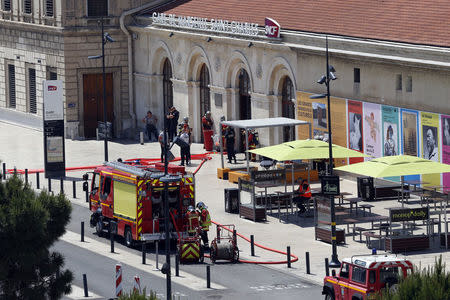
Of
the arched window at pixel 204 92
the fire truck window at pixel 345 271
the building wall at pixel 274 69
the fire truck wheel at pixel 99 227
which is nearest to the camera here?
the fire truck window at pixel 345 271

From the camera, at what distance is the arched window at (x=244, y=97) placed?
203 ft

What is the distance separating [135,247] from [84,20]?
27505mm

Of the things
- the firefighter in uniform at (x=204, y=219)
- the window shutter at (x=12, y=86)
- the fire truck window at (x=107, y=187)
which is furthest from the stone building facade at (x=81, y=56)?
the firefighter in uniform at (x=204, y=219)

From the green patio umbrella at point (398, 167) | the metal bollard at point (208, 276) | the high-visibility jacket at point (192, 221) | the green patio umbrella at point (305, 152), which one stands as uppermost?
the green patio umbrella at point (398, 167)

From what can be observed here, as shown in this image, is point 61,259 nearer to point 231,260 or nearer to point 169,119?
point 231,260

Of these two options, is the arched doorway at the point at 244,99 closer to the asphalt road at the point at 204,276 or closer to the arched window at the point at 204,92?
the arched window at the point at 204,92

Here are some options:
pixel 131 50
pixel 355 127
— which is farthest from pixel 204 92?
pixel 355 127

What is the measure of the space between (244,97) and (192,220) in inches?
857

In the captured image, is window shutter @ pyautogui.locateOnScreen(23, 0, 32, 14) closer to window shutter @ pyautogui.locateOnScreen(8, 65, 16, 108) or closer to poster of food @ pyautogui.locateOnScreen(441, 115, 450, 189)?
window shutter @ pyautogui.locateOnScreen(8, 65, 16, 108)

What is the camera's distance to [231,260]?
40531mm

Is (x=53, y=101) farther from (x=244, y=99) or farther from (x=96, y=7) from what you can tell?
(x=96, y=7)

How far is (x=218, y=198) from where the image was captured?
5134 cm

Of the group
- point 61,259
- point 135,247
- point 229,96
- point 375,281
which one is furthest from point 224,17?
point 61,259

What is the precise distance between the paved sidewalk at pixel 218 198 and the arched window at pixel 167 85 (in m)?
2.67
